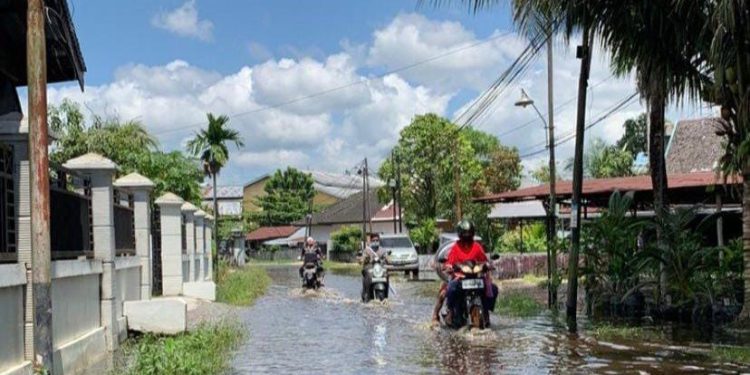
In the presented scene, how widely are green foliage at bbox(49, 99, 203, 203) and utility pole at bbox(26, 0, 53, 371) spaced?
19547mm

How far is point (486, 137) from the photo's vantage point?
6600 centimetres

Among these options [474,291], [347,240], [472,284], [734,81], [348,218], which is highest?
[734,81]

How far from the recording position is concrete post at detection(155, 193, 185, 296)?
776 inches

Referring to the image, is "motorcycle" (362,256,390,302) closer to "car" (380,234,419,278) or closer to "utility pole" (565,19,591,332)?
"utility pole" (565,19,591,332)

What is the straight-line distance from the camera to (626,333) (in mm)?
13141

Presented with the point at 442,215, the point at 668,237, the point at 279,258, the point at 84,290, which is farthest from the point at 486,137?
the point at 84,290

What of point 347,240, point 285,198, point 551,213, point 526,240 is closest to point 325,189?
point 285,198

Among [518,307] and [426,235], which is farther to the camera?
[426,235]

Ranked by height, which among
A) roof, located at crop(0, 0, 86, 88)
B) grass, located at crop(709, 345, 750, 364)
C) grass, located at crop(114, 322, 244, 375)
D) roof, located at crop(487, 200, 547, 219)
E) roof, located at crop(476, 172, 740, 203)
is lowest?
grass, located at crop(709, 345, 750, 364)

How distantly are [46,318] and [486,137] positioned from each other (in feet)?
195

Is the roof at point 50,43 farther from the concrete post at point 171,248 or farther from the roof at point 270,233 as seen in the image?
the roof at point 270,233

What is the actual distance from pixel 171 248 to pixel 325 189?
3248 inches

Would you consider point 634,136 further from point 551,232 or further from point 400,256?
point 551,232

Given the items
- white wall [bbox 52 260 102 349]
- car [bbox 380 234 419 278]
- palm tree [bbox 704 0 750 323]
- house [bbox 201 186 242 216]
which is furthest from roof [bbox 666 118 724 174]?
house [bbox 201 186 242 216]
